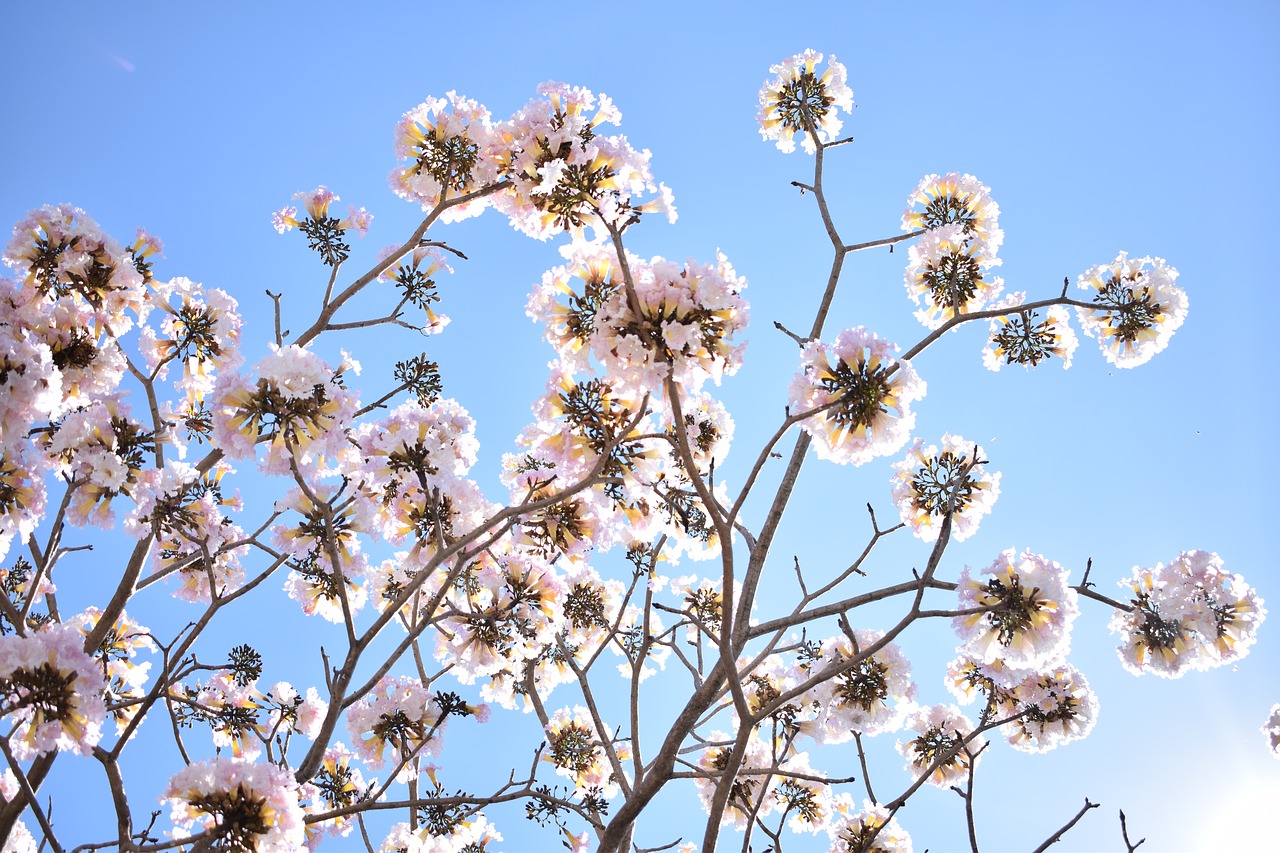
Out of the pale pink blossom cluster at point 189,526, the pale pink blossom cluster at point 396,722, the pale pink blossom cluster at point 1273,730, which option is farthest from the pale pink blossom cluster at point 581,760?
the pale pink blossom cluster at point 1273,730

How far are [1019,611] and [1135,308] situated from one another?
10.9ft

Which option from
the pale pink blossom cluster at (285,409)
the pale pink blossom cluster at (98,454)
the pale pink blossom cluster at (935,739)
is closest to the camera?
the pale pink blossom cluster at (285,409)

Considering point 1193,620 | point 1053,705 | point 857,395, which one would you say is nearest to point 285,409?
point 857,395

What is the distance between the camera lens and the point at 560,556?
17.3 ft

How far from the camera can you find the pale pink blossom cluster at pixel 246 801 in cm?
365

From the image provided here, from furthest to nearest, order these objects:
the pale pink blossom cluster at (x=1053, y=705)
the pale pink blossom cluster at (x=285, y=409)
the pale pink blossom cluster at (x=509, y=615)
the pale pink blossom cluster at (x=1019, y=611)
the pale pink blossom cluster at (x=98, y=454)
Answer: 1. the pale pink blossom cluster at (x=1053, y=705)
2. the pale pink blossom cluster at (x=509, y=615)
3. the pale pink blossom cluster at (x=98, y=454)
4. the pale pink blossom cluster at (x=1019, y=611)
5. the pale pink blossom cluster at (x=285, y=409)

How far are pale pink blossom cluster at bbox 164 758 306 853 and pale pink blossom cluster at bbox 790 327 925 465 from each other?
313cm

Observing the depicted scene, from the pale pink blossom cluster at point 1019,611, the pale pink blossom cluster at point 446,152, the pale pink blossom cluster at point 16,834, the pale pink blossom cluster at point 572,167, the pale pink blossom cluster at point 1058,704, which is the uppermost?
the pale pink blossom cluster at point 446,152

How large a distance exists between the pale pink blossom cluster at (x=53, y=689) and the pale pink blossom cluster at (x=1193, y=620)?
600 cm

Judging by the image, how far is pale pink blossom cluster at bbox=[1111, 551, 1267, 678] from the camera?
17.0 feet

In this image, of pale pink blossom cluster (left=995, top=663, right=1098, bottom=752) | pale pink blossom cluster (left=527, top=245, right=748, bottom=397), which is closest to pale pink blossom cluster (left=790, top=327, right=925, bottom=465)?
pale pink blossom cluster (left=527, top=245, right=748, bottom=397)

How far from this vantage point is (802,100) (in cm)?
741

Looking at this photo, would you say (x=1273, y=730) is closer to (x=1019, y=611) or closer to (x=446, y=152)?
(x=1019, y=611)

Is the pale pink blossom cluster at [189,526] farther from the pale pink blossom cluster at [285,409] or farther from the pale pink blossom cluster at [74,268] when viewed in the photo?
the pale pink blossom cluster at [74,268]
